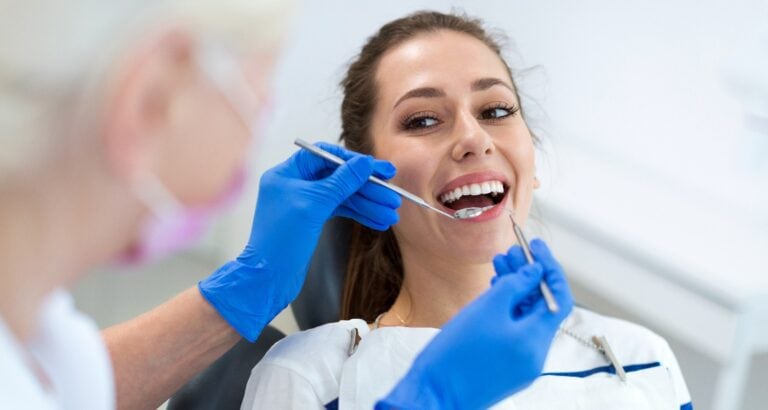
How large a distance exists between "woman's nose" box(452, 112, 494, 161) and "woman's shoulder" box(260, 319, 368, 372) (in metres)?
0.37

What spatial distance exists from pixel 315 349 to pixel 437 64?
559mm

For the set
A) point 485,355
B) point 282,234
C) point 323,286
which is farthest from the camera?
point 323,286

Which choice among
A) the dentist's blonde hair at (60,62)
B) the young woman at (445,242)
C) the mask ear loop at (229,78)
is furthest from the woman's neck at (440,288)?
the dentist's blonde hair at (60,62)

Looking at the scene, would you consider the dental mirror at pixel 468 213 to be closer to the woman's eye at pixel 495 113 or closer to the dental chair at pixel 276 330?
the woman's eye at pixel 495 113


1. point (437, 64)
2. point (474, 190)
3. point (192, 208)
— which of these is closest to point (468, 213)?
point (474, 190)

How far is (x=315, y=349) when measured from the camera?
1.67 metres

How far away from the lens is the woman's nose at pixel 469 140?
168 cm

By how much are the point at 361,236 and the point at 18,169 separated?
49.7 inches

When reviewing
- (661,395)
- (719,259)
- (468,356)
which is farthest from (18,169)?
(719,259)

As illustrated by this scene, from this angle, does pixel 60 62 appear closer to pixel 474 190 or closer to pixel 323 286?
pixel 474 190

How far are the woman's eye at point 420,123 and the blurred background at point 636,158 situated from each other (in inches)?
19.7

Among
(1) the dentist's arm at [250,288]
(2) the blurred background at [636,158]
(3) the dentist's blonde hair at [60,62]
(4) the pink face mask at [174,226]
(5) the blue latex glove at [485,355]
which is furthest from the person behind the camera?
(2) the blurred background at [636,158]

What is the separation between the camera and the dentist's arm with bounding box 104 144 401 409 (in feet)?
5.24

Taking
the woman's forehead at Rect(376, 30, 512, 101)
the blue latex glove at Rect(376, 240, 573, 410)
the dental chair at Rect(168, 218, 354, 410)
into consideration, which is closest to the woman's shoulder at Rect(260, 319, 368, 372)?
the dental chair at Rect(168, 218, 354, 410)
